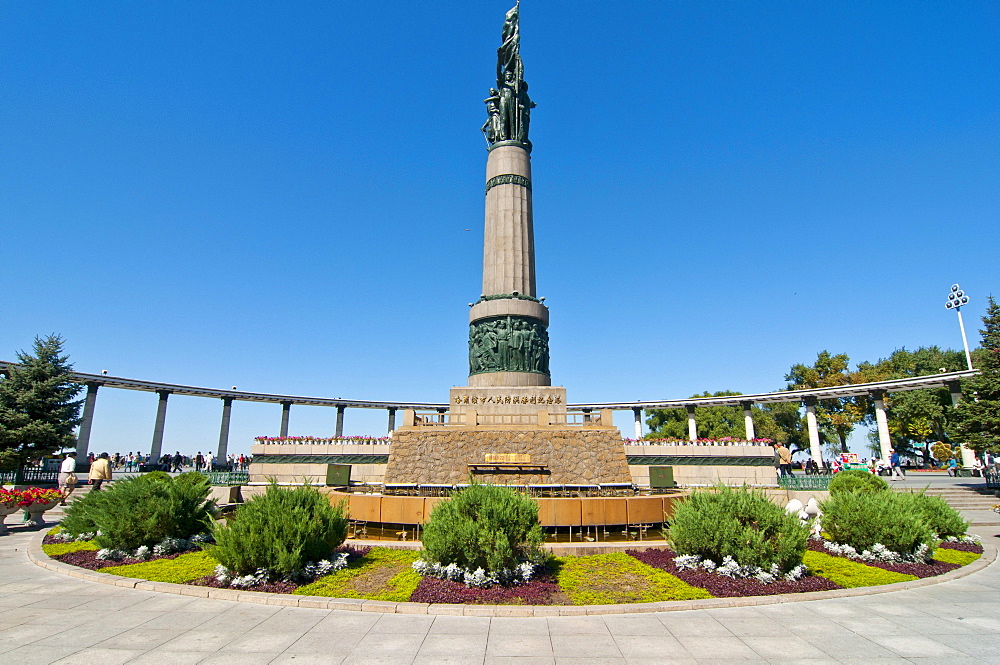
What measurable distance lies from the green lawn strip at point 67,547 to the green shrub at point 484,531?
888cm

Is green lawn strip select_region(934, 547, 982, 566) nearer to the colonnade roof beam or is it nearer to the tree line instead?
the colonnade roof beam

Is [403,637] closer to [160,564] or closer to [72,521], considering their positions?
[160,564]

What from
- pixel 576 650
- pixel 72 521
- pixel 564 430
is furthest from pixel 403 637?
pixel 564 430

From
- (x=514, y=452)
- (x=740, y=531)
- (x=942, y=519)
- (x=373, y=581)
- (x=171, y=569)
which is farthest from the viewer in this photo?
(x=514, y=452)

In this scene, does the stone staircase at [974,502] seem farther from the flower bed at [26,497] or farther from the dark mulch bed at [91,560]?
the flower bed at [26,497]

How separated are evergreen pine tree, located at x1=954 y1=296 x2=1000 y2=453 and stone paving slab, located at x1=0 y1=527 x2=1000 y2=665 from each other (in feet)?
76.5

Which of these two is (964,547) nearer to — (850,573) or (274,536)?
(850,573)

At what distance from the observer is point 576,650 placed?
6395mm

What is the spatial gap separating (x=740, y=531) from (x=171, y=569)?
10.7 m

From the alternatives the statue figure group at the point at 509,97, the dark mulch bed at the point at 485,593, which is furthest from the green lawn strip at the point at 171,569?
the statue figure group at the point at 509,97

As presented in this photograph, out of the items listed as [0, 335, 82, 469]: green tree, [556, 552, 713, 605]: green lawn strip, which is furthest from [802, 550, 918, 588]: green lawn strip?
[0, 335, 82, 469]: green tree

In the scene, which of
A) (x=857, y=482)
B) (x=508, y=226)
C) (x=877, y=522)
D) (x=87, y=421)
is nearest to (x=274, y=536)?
(x=877, y=522)

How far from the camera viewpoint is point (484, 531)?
883 cm

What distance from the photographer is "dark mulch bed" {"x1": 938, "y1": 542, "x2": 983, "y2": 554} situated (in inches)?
510
